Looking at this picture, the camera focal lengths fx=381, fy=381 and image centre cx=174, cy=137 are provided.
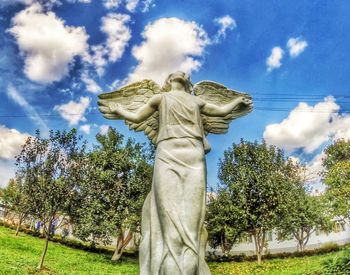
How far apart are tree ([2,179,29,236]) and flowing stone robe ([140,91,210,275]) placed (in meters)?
30.8

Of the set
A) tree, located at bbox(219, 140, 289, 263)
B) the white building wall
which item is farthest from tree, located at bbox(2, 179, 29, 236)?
the white building wall

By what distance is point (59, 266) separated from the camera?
19172mm

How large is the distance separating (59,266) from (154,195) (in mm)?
16780

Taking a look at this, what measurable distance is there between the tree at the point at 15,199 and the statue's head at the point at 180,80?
30.4 metres

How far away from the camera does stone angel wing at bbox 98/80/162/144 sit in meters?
5.14

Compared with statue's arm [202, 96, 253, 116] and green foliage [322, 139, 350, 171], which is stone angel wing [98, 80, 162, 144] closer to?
statue's arm [202, 96, 253, 116]

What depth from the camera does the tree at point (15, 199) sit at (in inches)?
1304

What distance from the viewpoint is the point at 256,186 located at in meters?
25.2

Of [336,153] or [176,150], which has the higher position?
[336,153]

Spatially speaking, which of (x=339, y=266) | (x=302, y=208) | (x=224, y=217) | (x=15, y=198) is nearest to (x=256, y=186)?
(x=224, y=217)

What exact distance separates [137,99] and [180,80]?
65 centimetres

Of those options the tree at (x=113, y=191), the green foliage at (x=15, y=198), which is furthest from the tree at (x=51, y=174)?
the green foliage at (x=15, y=198)

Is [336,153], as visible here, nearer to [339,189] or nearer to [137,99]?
[339,189]

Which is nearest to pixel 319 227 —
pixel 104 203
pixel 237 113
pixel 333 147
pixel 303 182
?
pixel 303 182
